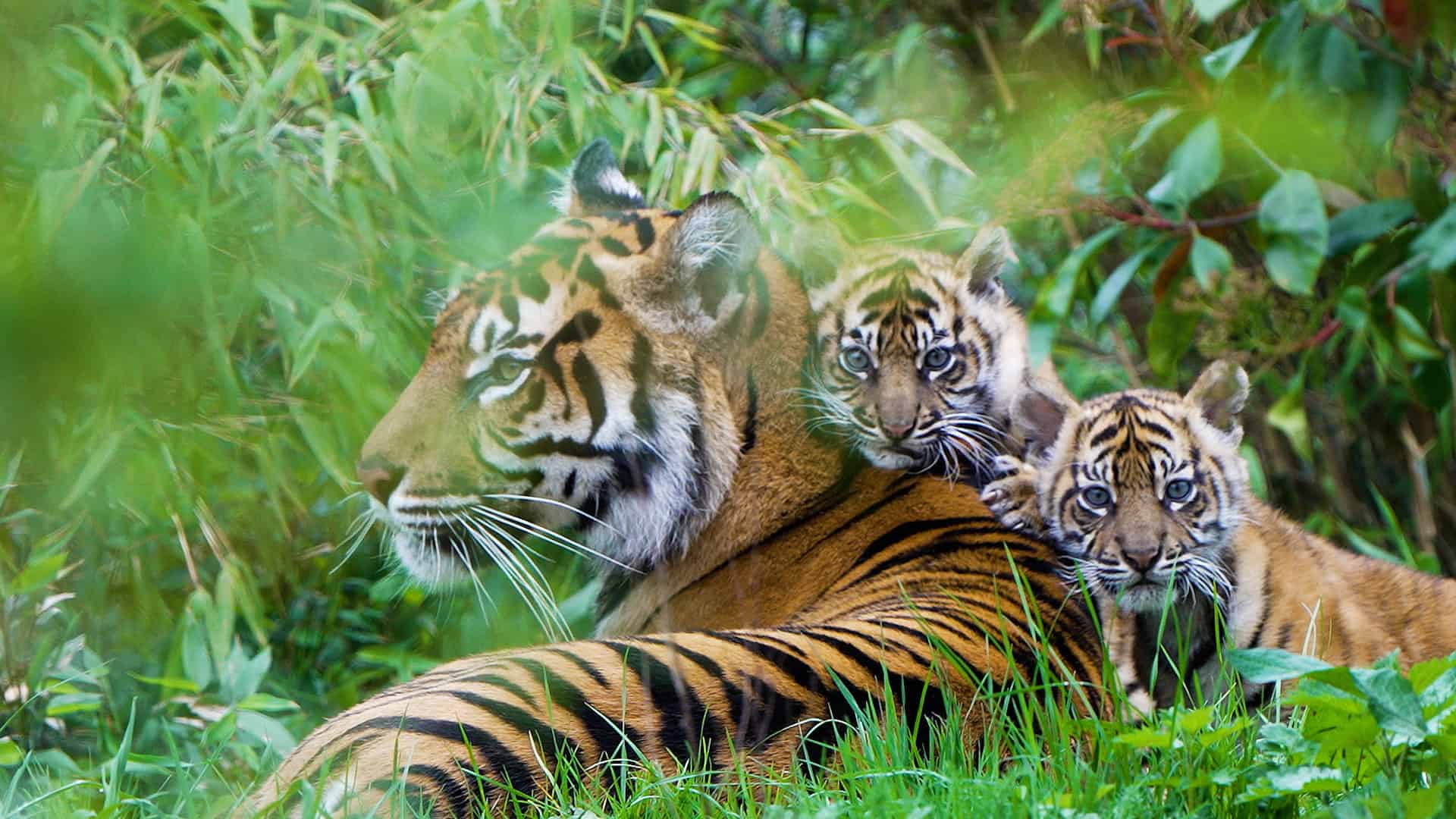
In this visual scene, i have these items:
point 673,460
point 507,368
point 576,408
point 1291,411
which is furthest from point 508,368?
point 1291,411

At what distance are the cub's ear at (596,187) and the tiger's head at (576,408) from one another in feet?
0.91

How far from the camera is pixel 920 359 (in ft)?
9.93

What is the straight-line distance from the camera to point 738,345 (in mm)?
2875

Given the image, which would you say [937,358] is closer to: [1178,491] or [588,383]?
[1178,491]

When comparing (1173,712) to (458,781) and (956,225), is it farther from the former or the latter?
(956,225)

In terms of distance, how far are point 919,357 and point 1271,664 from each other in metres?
1.34

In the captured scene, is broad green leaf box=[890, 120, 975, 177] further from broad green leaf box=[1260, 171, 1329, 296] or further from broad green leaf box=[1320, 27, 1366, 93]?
broad green leaf box=[1320, 27, 1366, 93]

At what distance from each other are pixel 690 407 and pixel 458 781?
110 cm

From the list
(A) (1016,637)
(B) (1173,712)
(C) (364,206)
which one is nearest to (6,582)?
(C) (364,206)

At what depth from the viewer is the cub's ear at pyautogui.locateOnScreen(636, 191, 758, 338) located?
2.73 meters

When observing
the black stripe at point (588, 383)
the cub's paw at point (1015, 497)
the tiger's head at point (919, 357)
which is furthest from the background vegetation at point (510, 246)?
the black stripe at point (588, 383)

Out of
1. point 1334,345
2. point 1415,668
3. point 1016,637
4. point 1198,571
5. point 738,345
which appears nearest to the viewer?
point 1415,668

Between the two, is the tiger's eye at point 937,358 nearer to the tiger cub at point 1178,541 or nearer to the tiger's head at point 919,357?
the tiger's head at point 919,357

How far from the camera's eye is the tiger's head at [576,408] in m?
2.71
